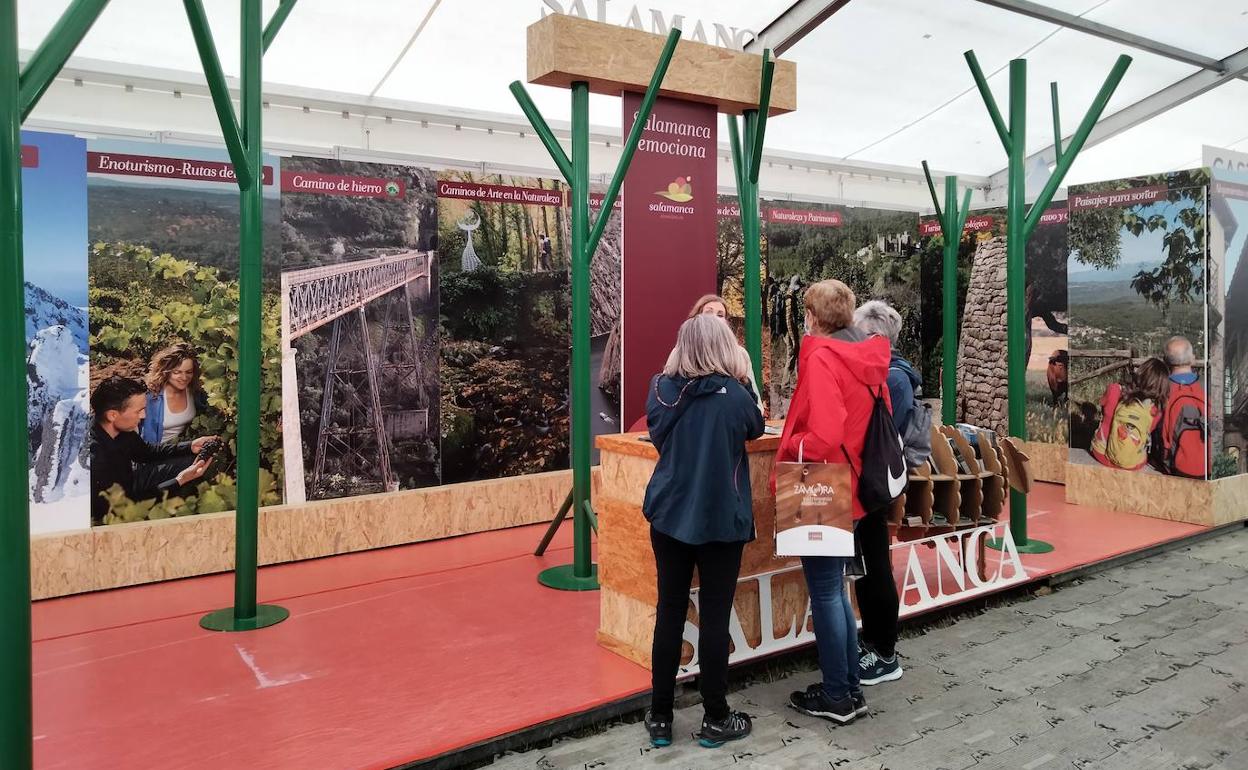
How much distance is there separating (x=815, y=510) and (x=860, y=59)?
7439 millimetres

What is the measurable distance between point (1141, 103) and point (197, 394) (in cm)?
1162

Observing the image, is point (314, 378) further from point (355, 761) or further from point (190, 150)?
point (355, 761)

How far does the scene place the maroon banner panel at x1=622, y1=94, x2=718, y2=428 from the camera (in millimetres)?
5035

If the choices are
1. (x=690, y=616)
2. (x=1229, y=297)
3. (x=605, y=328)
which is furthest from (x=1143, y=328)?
(x=690, y=616)

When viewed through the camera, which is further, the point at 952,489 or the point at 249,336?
the point at 952,489

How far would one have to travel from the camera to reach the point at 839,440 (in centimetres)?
329

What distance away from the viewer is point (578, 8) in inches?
189

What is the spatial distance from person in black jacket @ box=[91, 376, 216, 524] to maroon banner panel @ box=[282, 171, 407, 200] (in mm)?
1475

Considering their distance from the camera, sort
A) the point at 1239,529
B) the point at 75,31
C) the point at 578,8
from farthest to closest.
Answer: the point at 1239,529
the point at 578,8
the point at 75,31

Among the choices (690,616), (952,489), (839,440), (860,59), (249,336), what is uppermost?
(860,59)

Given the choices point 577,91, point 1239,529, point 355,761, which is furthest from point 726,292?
point 355,761

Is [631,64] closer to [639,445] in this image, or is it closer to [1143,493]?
[639,445]

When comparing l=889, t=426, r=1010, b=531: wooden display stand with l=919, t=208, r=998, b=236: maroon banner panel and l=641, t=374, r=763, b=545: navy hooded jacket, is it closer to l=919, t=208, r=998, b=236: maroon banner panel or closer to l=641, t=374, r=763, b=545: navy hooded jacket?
l=641, t=374, r=763, b=545: navy hooded jacket

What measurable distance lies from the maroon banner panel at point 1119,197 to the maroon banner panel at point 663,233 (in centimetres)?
360
